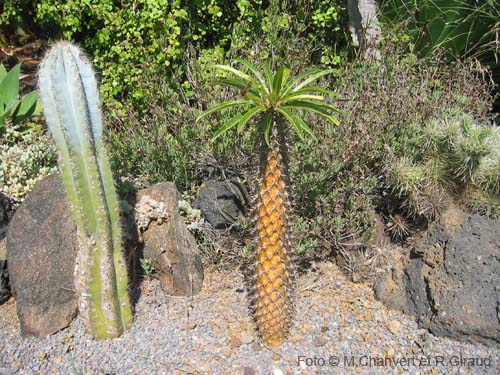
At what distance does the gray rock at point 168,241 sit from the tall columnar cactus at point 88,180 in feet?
1.37

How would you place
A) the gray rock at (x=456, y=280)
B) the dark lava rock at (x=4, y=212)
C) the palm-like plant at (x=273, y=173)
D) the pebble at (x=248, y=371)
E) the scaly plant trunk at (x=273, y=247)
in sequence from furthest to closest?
the dark lava rock at (x=4, y=212) → the gray rock at (x=456, y=280) → the pebble at (x=248, y=371) → the scaly plant trunk at (x=273, y=247) → the palm-like plant at (x=273, y=173)

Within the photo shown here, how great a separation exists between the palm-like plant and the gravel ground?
184mm

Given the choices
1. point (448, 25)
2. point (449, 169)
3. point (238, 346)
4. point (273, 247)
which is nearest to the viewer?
point (273, 247)

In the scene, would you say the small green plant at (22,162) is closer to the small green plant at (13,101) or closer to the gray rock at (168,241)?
the small green plant at (13,101)

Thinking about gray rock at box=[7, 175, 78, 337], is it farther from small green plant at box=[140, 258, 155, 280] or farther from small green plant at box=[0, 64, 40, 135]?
small green plant at box=[0, 64, 40, 135]

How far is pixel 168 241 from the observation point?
126 inches

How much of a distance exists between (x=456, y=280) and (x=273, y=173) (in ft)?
4.05

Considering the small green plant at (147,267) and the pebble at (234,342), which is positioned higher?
the small green plant at (147,267)

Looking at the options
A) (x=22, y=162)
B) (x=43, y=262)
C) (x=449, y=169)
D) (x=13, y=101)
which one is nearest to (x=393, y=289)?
(x=449, y=169)

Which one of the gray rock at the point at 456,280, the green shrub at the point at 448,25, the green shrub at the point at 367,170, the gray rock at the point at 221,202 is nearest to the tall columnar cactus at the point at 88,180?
the gray rock at the point at 221,202

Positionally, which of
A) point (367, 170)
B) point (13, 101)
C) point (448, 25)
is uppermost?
point (448, 25)

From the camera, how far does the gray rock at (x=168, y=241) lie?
3.17 meters

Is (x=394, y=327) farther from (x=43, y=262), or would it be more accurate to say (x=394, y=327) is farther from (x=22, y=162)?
(x=22, y=162)

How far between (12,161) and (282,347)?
2.40 m
